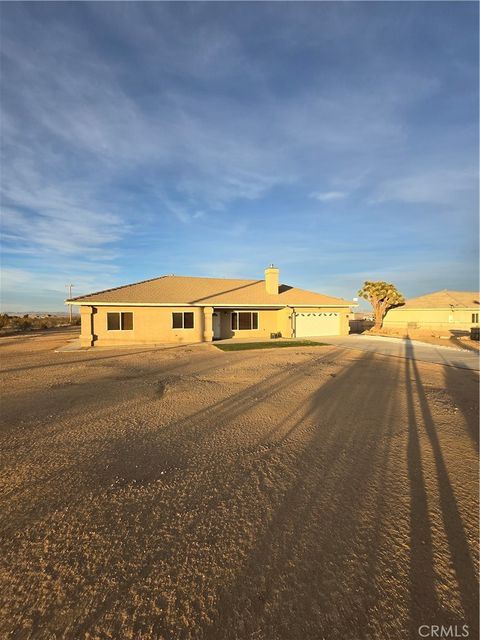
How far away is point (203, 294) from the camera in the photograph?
2303 cm

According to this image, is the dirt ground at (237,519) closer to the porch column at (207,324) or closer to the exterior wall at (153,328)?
the exterior wall at (153,328)

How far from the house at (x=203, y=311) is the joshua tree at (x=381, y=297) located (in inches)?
251

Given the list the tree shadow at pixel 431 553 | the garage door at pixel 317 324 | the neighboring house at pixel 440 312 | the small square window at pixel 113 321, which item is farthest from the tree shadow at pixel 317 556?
the neighboring house at pixel 440 312

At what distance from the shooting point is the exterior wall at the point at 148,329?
64.0 ft

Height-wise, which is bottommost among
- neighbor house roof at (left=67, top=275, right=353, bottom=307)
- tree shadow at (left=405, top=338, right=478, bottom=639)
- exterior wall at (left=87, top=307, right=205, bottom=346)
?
tree shadow at (left=405, top=338, right=478, bottom=639)

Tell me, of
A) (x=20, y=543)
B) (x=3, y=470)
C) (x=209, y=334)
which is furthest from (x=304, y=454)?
(x=209, y=334)

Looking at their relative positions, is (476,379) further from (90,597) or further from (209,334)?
(209,334)

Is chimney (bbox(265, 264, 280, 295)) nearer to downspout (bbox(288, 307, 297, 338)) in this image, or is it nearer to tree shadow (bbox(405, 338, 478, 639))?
downspout (bbox(288, 307, 297, 338))

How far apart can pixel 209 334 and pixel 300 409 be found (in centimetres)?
1479

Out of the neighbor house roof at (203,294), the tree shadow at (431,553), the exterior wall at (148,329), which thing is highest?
the neighbor house roof at (203,294)

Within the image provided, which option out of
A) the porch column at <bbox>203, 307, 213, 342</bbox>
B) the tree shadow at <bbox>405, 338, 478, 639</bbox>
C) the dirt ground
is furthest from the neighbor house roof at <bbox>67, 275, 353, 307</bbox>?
the tree shadow at <bbox>405, 338, 478, 639</bbox>

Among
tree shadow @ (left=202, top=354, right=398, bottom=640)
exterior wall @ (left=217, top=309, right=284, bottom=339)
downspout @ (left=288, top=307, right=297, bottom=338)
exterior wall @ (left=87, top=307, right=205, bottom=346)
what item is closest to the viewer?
tree shadow @ (left=202, top=354, right=398, bottom=640)

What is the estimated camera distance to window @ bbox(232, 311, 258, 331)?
23.5m

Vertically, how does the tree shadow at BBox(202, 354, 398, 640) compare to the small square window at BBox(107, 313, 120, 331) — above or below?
below
